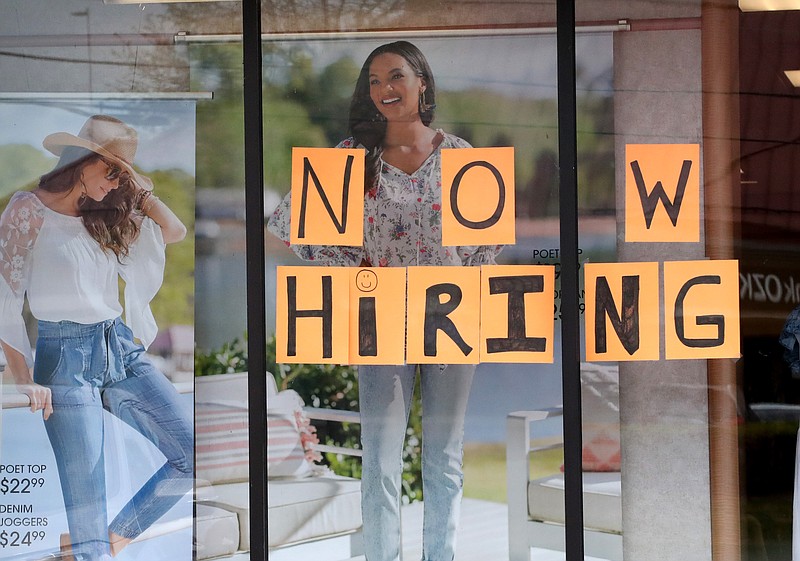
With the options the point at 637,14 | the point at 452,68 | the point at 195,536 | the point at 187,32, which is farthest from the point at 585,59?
the point at 195,536

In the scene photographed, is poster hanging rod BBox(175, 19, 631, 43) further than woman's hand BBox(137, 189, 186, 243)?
No

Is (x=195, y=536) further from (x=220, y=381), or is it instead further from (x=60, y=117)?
(x=60, y=117)

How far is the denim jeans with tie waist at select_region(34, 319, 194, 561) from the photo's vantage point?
3693 mm

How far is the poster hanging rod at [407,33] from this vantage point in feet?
12.0

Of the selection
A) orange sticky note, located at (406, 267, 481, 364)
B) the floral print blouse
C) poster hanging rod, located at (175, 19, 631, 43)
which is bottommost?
orange sticky note, located at (406, 267, 481, 364)

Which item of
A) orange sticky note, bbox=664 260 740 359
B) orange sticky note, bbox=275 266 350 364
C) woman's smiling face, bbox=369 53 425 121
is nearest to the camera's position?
orange sticky note, bbox=664 260 740 359

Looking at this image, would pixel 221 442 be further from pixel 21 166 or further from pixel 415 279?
pixel 21 166

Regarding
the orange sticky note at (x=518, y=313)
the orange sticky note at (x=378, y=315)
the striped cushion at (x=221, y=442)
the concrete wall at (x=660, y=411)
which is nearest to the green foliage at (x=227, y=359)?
the striped cushion at (x=221, y=442)

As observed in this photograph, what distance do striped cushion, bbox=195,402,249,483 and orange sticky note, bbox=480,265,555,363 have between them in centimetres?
99

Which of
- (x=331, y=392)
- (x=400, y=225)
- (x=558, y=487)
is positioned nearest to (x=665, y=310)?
(x=558, y=487)

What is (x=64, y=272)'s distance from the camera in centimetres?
374

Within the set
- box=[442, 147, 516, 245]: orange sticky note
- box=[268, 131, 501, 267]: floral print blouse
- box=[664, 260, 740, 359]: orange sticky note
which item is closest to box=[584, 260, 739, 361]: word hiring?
box=[664, 260, 740, 359]: orange sticky note

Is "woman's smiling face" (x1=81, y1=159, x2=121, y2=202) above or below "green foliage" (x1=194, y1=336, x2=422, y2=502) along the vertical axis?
above

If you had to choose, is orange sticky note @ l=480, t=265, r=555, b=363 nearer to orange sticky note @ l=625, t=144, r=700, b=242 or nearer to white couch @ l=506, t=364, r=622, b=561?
white couch @ l=506, t=364, r=622, b=561
